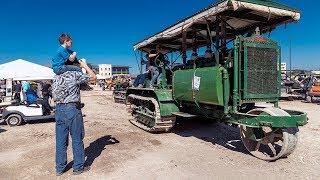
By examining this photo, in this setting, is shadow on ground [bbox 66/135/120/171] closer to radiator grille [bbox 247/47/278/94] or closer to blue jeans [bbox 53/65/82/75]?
blue jeans [bbox 53/65/82/75]

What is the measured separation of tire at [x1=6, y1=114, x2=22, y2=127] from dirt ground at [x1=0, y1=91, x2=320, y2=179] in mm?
1397

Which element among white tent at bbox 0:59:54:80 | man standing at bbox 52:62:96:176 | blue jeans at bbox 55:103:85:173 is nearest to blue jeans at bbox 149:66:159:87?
man standing at bbox 52:62:96:176

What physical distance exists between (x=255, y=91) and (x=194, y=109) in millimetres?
2024

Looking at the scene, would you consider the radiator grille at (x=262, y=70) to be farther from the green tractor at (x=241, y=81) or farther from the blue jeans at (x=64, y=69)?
the blue jeans at (x=64, y=69)

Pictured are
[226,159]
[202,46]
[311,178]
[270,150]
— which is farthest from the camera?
[202,46]

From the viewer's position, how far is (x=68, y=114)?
5.28 metres

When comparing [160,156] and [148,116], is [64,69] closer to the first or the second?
[160,156]

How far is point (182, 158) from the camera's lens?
6.39m

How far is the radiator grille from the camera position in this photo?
6605 millimetres

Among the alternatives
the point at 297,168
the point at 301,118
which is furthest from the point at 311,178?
the point at 301,118

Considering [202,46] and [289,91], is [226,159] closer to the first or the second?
[202,46]

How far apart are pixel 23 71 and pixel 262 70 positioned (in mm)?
10769

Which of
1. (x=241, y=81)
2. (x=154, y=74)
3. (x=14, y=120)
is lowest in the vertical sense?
(x=14, y=120)

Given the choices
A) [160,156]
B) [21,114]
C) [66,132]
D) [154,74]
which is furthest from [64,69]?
[21,114]
